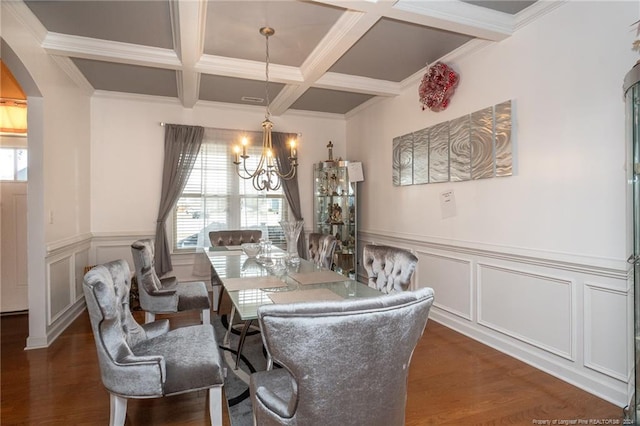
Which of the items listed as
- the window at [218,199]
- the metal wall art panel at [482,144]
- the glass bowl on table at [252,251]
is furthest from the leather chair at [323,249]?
the window at [218,199]

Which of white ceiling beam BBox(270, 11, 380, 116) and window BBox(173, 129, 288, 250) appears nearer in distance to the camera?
white ceiling beam BBox(270, 11, 380, 116)

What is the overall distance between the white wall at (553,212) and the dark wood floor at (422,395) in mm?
235

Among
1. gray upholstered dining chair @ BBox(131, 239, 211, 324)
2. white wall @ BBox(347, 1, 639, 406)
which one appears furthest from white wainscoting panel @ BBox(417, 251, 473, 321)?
gray upholstered dining chair @ BBox(131, 239, 211, 324)

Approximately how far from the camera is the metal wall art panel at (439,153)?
11.9 ft

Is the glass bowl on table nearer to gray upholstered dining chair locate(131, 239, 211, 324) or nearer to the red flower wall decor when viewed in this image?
gray upholstered dining chair locate(131, 239, 211, 324)

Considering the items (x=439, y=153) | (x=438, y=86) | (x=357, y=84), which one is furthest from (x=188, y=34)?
(x=439, y=153)

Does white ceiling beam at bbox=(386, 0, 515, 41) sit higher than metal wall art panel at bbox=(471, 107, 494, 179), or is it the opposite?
white ceiling beam at bbox=(386, 0, 515, 41)

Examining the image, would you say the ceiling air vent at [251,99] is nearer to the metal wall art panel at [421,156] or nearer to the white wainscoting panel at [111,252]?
the metal wall art panel at [421,156]

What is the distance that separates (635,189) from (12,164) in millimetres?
5818

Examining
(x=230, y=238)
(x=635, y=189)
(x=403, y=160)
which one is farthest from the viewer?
(x=230, y=238)

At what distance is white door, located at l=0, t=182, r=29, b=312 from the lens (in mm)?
4109

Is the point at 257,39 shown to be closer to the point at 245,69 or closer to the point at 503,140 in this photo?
the point at 245,69

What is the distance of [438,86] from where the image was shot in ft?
11.7

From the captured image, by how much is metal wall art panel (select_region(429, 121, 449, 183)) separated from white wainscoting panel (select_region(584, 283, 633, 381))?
1.68 metres
